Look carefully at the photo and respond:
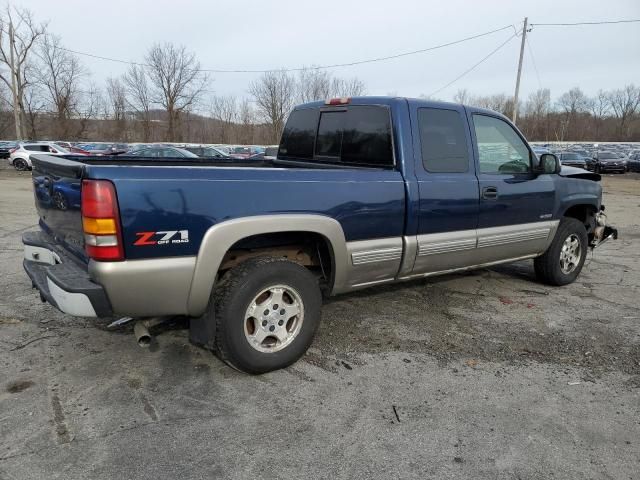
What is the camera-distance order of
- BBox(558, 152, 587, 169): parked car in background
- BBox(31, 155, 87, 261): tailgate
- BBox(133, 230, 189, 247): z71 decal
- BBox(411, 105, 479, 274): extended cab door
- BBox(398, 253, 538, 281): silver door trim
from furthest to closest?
BBox(558, 152, 587, 169): parked car in background → BBox(398, 253, 538, 281): silver door trim → BBox(411, 105, 479, 274): extended cab door → BBox(31, 155, 87, 261): tailgate → BBox(133, 230, 189, 247): z71 decal

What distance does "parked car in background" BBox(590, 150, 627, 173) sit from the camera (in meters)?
Result: 32.9

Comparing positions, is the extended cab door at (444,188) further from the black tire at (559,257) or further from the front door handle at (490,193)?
the black tire at (559,257)

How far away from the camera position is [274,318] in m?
3.45

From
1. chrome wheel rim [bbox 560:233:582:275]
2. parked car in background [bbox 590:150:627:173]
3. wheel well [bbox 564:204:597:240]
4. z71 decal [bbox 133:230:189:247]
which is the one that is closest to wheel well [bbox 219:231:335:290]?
z71 decal [bbox 133:230:189:247]

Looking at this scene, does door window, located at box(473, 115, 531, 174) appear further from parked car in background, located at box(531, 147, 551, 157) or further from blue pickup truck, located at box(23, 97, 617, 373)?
parked car in background, located at box(531, 147, 551, 157)

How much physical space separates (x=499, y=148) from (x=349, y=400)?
292 cm

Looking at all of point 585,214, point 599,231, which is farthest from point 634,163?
point 585,214

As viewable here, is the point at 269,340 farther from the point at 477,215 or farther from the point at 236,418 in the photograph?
the point at 477,215

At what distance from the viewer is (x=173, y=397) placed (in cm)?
316

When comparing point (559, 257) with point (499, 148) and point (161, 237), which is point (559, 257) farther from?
point (161, 237)

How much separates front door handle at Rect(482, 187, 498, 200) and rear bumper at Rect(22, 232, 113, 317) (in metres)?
3.25

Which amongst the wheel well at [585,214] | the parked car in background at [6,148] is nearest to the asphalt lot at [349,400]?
the wheel well at [585,214]

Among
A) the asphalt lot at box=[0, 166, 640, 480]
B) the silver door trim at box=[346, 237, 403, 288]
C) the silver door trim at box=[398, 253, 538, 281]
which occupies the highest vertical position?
the silver door trim at box=[346, 237, 403, 288]

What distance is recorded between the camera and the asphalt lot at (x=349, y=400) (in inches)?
100
